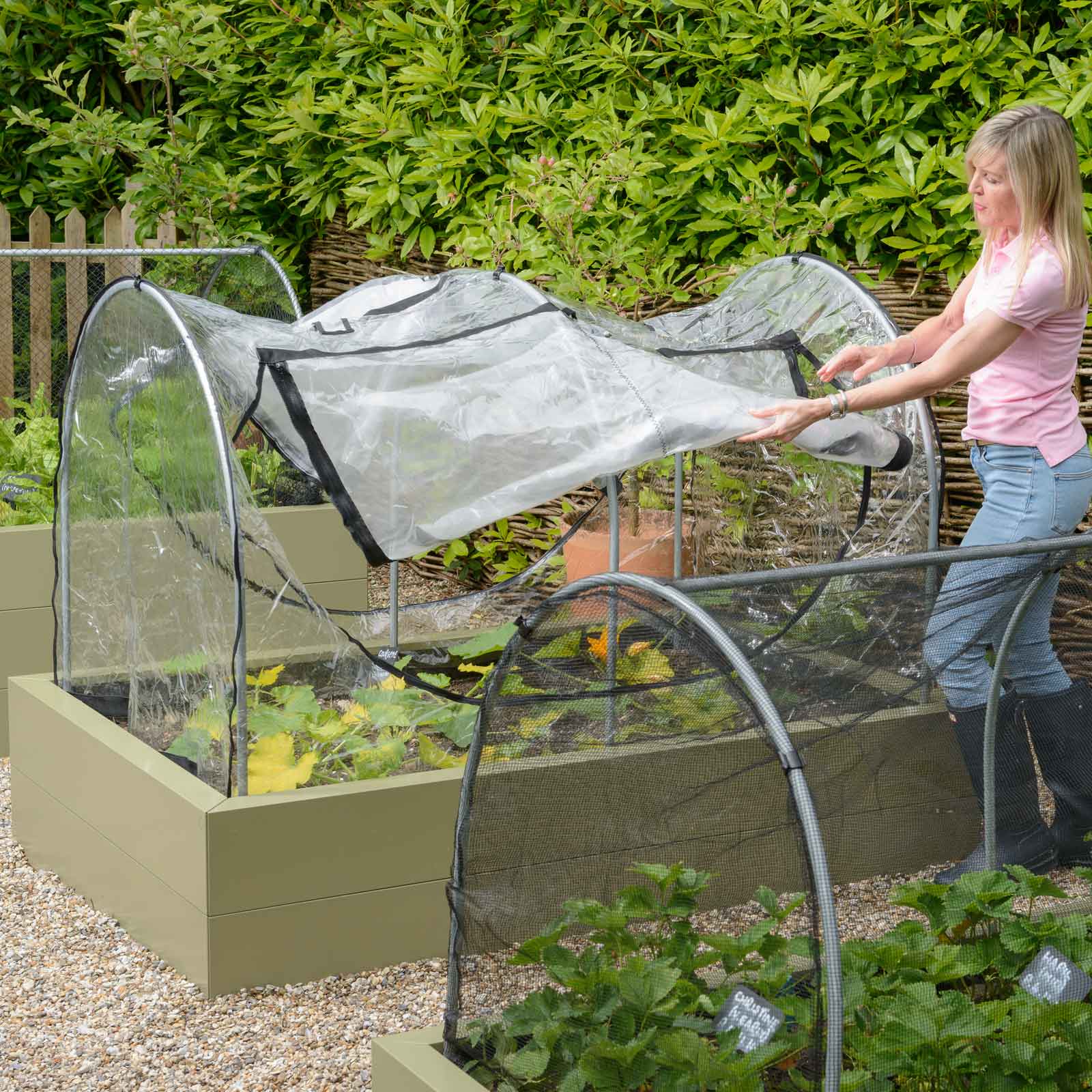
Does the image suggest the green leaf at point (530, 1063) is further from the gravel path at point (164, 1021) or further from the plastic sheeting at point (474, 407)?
the plastic sheeting at point (474, 407)

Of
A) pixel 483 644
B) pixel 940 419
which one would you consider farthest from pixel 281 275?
pixel 940 419

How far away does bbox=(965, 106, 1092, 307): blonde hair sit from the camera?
2.78 m

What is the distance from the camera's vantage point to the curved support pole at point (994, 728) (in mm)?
2309

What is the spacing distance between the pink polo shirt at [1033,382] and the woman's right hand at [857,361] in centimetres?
22

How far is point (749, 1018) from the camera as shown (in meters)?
1.83

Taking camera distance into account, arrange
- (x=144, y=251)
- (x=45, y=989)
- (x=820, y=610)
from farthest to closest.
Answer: (x=144, y=251), (x=45, y=989), (x=820, y=610)

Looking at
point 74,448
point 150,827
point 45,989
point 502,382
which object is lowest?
point 45,989

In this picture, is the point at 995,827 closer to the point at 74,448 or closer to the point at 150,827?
the point at 150,827

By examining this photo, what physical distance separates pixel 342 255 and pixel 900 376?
4.82 meters

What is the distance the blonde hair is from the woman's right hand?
15.3 inches

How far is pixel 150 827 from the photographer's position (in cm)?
309

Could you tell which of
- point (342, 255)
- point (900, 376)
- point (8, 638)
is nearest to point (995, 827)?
point (900, 376)

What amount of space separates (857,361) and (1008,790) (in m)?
1.22

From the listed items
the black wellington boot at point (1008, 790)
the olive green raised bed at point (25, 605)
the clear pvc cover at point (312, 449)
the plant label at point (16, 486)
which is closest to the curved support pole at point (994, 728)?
the black wellington boot at point (1008, 790)
